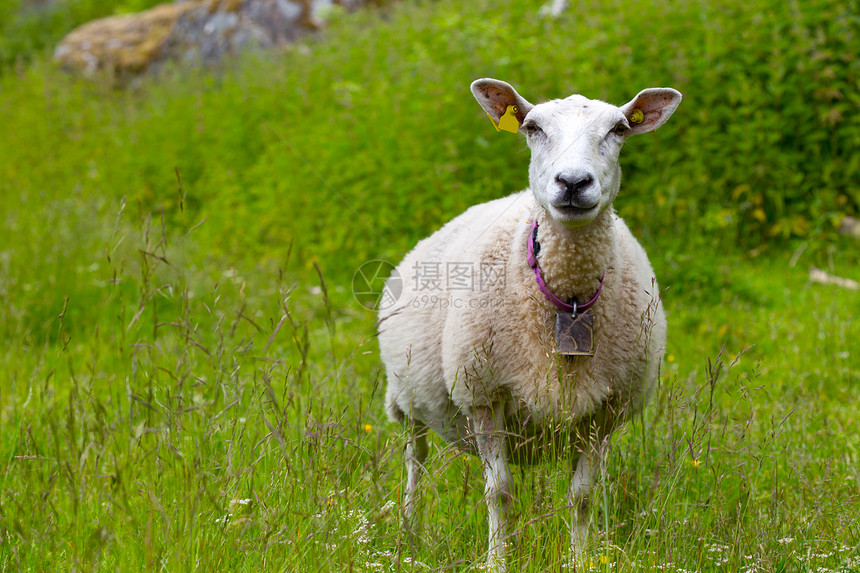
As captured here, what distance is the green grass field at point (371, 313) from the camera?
2213 mm

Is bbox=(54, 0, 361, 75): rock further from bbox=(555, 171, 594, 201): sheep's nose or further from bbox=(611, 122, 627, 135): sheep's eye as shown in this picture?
bbox=(555, 171, 594, 201): sheep's nose

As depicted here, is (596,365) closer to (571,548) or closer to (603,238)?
(603,238)

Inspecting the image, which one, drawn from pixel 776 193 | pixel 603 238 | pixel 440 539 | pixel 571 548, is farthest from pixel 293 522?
pixel 776 193

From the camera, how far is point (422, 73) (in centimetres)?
729

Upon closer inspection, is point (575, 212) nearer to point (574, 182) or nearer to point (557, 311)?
point (574, 182)

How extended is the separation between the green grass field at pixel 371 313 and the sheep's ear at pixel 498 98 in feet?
3.71

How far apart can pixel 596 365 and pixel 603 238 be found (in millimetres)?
473

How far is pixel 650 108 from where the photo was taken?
2.94m

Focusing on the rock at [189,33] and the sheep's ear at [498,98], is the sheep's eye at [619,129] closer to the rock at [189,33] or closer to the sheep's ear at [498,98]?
the sheep's ear at [498,98]

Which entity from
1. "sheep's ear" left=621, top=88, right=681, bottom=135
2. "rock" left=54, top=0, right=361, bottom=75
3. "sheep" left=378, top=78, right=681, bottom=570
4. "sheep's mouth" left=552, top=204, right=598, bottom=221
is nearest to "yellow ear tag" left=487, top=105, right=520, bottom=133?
"sheep" left=378, top=78, right=681, bottom=570

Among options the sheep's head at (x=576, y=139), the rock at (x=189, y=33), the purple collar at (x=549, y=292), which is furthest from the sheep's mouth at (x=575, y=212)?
the rock at (x=189, y=33)

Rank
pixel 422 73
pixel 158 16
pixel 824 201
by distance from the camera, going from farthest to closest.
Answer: pixel 158 16 < pixel 422 73 < pixel 824 201

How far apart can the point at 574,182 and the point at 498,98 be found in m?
0.73

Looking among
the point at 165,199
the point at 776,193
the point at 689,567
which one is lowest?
the point at 165,199
